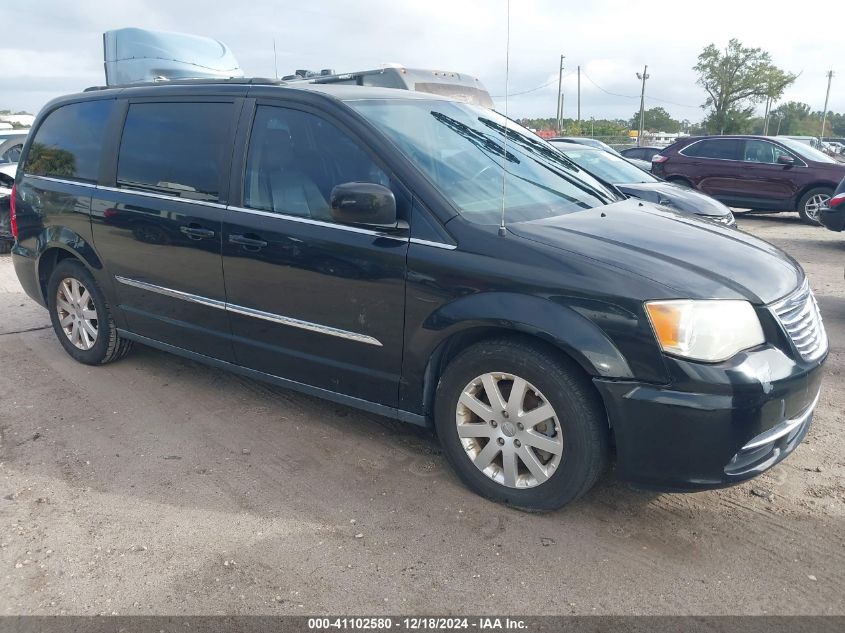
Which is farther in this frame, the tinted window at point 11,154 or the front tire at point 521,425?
the tinted window at point 11,154

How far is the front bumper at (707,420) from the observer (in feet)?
8.70

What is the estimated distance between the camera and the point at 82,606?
2.57 metres

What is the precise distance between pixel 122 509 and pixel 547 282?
2179 millimetres

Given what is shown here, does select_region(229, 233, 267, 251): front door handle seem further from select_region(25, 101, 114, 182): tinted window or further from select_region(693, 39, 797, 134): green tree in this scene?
Answer: select_region(693, 39, 797, 134): green tree

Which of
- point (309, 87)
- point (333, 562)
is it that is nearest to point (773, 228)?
point (309, 87)

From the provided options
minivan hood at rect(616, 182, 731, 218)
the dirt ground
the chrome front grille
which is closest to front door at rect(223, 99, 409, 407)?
the dirt ground

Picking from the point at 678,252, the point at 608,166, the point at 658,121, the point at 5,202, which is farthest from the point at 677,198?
the point at 658,121

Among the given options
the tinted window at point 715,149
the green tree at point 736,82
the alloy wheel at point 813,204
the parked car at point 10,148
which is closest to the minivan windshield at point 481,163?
the parked car at point 10,148

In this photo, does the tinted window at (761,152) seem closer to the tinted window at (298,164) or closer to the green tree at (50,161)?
the tinted window at (298,164)

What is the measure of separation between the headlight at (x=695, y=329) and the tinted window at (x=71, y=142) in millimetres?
3749

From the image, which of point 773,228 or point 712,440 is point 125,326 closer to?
point 712,440

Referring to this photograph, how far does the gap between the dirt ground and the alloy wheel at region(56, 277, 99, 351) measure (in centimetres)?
83

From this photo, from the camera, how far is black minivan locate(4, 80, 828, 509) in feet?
8.98

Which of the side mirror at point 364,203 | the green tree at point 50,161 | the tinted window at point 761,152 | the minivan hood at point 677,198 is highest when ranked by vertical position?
the tinted window at point 761,152
